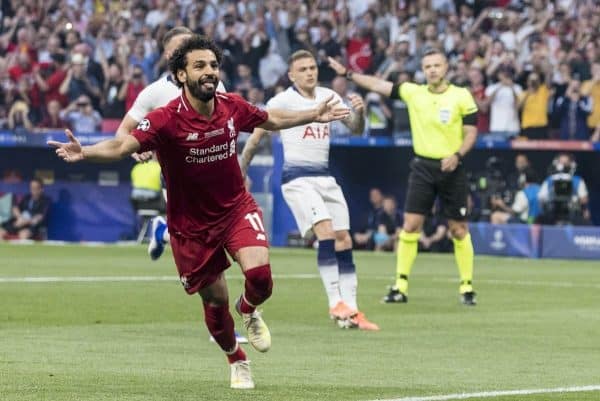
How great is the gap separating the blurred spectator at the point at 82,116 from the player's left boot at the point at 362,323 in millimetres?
17295

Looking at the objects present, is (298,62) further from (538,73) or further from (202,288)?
(538,73)

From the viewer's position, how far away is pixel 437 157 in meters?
16.5

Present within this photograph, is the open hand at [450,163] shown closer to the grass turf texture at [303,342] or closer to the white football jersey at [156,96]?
the grass turf texture at [303,342]

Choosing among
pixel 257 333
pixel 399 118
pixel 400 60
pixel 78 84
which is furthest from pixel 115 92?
pixel 257 333

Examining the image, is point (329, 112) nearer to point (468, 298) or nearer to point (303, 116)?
point (303, 116)

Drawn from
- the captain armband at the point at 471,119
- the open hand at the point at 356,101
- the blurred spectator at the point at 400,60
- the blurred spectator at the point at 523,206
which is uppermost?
the open hand at the point at 356,101

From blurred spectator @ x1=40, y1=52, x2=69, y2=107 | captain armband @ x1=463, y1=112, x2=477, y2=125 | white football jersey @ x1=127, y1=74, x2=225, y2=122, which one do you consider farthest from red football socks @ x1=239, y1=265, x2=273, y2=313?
blurred spectator @ x1=40, y1=52, x2=69, y2=107

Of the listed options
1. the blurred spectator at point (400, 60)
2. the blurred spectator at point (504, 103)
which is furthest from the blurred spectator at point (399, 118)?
the blurred spectator at point (504, 103)

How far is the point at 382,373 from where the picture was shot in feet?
32.6

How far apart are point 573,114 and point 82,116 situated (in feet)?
32.5

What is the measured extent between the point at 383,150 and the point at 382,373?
65.8 feet

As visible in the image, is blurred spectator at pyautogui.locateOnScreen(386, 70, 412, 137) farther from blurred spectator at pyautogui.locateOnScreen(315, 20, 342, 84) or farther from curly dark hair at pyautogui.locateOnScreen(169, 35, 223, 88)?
curly dark hair at pyautogui.locateOnScreen(169, 35, 223, 88)

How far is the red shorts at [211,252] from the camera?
928 cm

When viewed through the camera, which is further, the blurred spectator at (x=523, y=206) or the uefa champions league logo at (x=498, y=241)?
the uefa champions league logo at (x=498, y=241)
